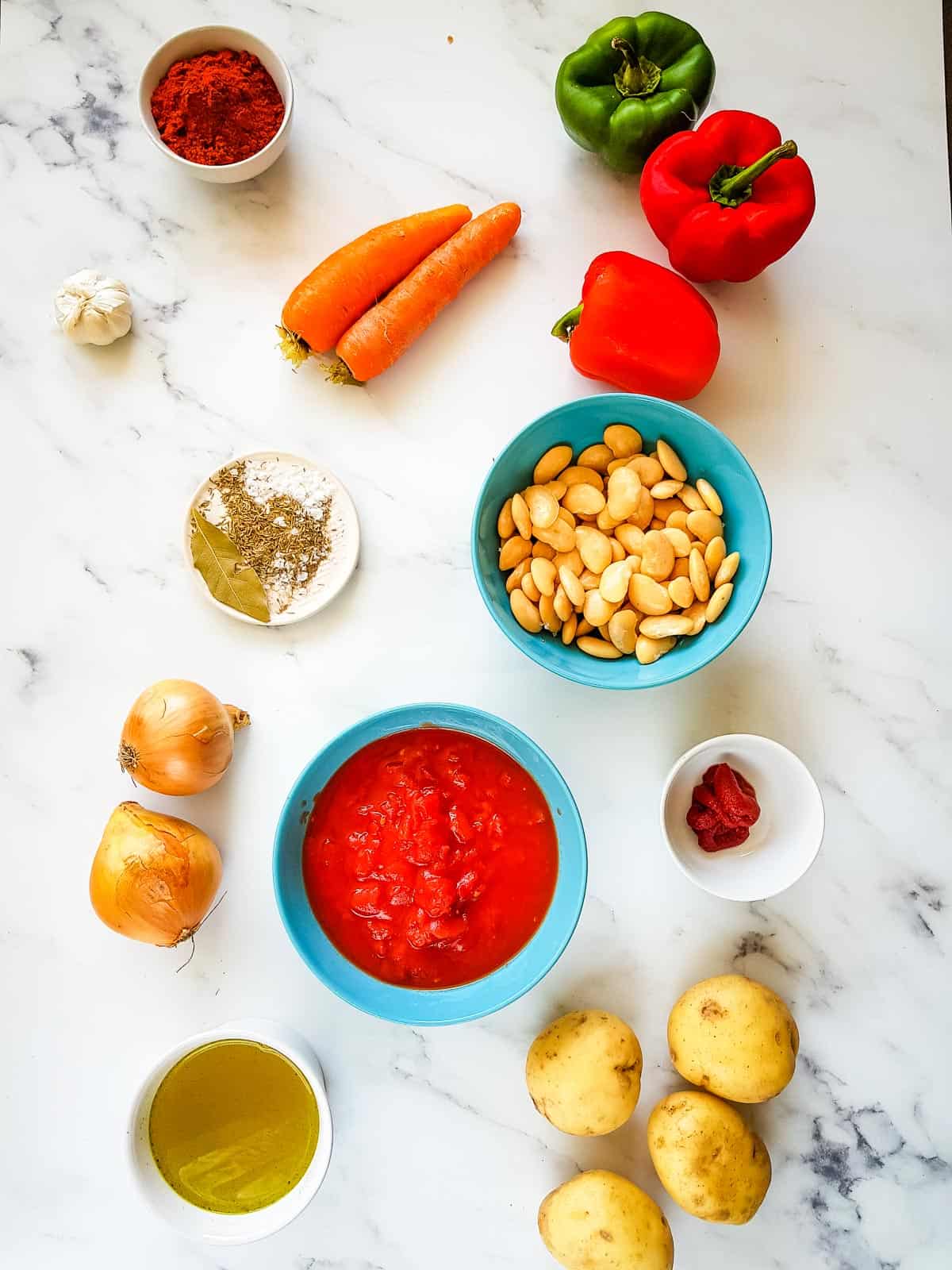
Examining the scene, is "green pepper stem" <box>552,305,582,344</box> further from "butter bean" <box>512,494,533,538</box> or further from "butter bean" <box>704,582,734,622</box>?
"butter bean" <box>704,582,734,622</box>

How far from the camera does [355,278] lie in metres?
1.71

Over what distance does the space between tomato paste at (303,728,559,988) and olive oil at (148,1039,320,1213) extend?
0.25 meters

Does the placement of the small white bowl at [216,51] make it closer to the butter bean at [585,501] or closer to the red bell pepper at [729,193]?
the red bell pepper at [729,193]

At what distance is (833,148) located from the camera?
1788 millimetres

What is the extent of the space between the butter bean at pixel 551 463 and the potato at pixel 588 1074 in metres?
0.92

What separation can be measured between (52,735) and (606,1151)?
1260 millimetres

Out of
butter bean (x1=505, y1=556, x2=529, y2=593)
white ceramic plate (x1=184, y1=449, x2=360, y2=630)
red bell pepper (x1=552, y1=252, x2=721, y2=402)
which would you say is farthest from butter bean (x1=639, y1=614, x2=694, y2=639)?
white ceramic plate (x1=184, y1=449, x2=360, y2=630)

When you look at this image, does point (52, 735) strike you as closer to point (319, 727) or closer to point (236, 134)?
point (319, 727)

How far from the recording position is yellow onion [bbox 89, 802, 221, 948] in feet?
5.15

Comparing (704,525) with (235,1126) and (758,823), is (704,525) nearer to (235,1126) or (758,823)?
(758,823)

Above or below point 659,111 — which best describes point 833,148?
below

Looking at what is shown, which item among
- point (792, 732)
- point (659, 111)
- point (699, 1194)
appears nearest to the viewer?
point (699, 1194)

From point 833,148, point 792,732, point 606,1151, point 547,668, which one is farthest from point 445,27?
point 606,1151

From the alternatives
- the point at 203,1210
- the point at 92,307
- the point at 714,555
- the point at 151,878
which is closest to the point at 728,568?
the point at 714,555
